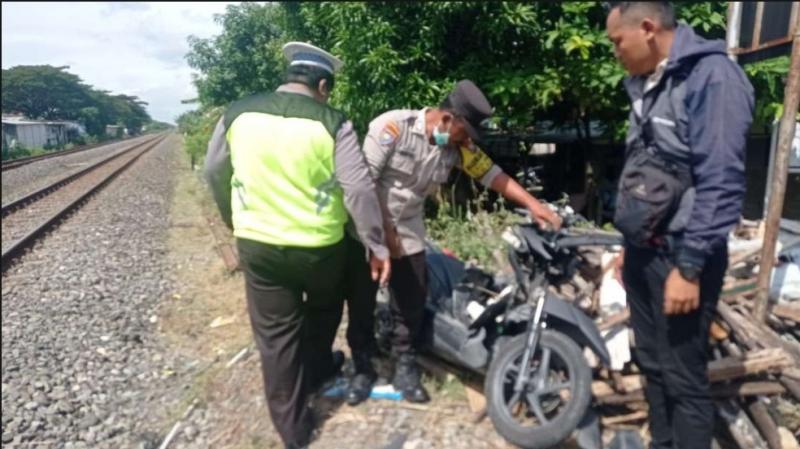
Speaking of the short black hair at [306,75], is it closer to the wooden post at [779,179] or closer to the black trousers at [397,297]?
the black trousers at [397,297]

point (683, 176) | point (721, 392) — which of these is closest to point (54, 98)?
point (683, 176)

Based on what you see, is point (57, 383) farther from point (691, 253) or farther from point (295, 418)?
point (691, 253)

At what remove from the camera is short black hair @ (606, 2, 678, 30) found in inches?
78.7

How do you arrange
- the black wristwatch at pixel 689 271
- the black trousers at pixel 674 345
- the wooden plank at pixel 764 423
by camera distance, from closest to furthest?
the black wristwatch at pixel 689 271
the black trousers at pixel 674 345
the wooden plank at pixel 764 423

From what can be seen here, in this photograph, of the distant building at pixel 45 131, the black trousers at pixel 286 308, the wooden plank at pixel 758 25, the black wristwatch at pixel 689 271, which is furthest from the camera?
the distant building at pixel 45 131

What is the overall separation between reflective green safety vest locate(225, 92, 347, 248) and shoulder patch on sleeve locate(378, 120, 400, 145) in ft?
0.93

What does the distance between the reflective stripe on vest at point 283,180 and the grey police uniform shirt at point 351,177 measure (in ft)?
0.21

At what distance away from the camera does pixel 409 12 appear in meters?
6.21

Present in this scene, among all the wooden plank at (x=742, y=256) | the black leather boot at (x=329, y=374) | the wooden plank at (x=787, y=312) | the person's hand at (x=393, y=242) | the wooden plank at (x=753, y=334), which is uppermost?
the person's hand at (x=393, y=242)

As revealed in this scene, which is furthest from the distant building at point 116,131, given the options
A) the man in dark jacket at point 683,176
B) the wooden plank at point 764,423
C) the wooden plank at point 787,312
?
the wooden plank at point 787,312

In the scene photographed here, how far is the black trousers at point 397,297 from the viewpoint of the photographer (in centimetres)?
342

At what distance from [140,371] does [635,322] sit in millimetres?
3898

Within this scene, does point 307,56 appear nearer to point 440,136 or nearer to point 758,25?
point 440,136

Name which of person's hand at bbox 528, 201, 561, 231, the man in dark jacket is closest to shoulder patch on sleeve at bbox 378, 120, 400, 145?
person's hand at bbox 528, 201, 561, 231
